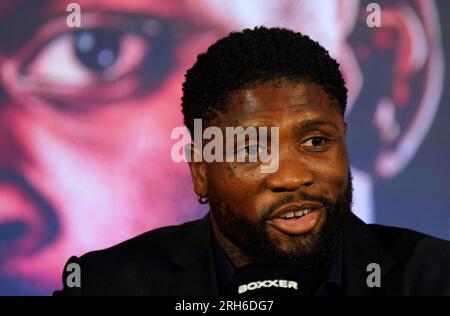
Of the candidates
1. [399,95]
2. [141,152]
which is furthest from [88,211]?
[399,95]

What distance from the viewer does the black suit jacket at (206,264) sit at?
151cm

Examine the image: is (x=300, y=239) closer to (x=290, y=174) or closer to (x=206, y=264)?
(x=290, y=174)

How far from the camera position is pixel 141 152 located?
2377 mm

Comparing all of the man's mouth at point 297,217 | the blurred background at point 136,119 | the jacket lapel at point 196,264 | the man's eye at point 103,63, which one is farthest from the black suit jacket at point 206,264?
the man's eye at point 103,63

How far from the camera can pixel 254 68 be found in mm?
1532

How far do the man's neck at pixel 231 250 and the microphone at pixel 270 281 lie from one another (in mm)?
433

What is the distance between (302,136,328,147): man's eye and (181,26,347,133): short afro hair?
11cm

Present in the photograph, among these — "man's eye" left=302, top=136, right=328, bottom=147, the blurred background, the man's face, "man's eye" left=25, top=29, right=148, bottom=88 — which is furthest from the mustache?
"man's eye" left=25, top=29, right=148, bottom=88

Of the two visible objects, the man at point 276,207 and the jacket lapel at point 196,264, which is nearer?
the man at point 276,207

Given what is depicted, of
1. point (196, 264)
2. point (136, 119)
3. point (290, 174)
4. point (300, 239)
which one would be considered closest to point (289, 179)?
point (290, 174)

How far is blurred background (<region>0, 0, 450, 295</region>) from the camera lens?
2.36 metres

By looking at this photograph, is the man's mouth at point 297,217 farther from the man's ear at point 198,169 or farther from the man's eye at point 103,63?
the man's eye at point 103,63

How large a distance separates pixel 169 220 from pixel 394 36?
942 mm

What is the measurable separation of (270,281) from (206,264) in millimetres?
540
